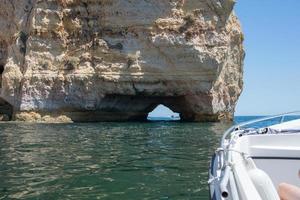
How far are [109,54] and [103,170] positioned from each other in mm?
29944

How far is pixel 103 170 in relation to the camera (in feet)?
38.3

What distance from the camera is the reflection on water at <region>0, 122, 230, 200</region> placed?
900 cm

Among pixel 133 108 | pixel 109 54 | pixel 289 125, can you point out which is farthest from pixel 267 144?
pixel 133 108

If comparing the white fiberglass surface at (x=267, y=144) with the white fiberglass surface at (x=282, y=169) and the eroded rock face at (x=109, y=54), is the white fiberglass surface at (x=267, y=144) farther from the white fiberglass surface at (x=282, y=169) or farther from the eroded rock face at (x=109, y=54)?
the eroded rock face at (x=109, y=54)

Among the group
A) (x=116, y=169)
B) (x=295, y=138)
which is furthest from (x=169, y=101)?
(x=295, y=138)

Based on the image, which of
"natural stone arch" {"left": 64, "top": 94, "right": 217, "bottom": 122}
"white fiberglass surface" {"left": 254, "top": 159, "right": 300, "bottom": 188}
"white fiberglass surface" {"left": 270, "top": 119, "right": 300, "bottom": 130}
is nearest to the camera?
"white fiberglass surface" {"left": 254, "top": 159, "right": 300, "bottom": 188}

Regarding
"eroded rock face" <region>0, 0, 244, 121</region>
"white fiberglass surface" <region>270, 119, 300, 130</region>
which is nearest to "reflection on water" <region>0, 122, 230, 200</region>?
"white fiberglass surface" <region>270, 119, 300, 130</region>

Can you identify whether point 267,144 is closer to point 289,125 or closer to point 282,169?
point 282,169

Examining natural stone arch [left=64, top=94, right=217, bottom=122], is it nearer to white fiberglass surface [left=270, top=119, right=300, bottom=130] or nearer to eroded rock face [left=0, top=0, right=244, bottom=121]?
eroded rock face [left=0, top=0, right=244, bottom=121]

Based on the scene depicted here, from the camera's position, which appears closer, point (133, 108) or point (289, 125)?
point (289, 125)

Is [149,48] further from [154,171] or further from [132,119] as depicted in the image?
[154,171]

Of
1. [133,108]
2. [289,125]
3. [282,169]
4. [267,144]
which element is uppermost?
[133,108]

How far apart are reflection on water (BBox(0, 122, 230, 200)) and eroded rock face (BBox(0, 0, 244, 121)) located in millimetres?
21596

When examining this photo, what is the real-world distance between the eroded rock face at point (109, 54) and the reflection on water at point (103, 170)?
21596 millimetres
